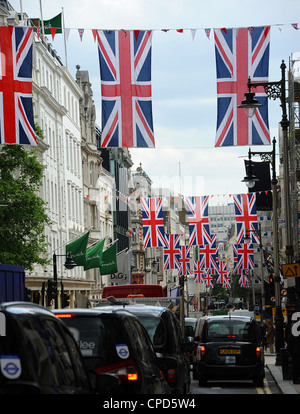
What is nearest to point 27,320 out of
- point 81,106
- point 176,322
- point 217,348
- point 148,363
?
point 148,363

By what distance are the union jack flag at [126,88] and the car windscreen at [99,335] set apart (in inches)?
642

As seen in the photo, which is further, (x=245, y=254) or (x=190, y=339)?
(x=245, y=254)

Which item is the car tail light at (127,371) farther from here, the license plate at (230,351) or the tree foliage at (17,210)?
the tree foliage at (17,210)

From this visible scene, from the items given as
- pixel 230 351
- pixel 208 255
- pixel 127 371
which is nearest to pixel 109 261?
pixel 208 255

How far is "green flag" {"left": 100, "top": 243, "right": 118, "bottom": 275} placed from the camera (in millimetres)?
56225

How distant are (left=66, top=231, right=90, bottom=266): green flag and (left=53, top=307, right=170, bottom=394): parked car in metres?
40.8

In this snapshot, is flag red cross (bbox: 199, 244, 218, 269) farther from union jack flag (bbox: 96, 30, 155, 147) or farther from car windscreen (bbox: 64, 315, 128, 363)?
car windscreen (bbox: 64, 315, 128, 363)

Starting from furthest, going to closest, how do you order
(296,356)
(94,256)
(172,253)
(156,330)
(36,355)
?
(172,253), (94,256), (296,356), (156,330), (36,355)

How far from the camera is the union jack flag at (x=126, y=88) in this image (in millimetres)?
26609

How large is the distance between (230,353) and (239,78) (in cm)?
789

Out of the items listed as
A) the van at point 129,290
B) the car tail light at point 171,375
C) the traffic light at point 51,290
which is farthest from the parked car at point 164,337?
the traffic light at point 51,290

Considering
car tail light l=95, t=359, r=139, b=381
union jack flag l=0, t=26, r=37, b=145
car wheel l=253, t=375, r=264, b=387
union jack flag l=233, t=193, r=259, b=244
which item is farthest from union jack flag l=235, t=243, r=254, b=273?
car tail light l=95, t=359, r=139, b=381

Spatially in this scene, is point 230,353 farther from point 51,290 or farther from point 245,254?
point 245,254

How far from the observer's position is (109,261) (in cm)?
5709
